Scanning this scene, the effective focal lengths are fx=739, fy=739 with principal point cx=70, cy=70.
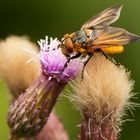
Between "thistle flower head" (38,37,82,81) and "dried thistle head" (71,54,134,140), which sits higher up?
"thistle flower head" (38,37,82,81)

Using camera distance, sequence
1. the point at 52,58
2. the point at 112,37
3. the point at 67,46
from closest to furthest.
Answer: the point at 112,37, the point at 67,46, the point at 52,58

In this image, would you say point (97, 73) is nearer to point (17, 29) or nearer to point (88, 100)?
point (88, 100)

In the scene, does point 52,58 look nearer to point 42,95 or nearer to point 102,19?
point 42,95

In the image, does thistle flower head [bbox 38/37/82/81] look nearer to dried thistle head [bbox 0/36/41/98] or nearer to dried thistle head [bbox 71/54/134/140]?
Result: dried thistle head [bbox 71/54/134/140]

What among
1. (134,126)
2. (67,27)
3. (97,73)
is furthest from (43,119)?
(67,27)

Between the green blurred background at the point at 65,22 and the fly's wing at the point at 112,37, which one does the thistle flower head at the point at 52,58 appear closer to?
the fly's wing at the point at 112,37

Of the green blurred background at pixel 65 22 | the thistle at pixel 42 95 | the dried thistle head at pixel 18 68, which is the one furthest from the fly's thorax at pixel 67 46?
the green blurred background at pixel 65 22

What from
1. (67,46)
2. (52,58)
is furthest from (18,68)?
(67,46)

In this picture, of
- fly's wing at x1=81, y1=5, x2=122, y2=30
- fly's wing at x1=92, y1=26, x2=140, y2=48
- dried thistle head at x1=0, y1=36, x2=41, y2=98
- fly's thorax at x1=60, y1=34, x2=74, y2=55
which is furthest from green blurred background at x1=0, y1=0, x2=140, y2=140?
fly's wing at x1=92, y1=26, x2=140, y2=48
